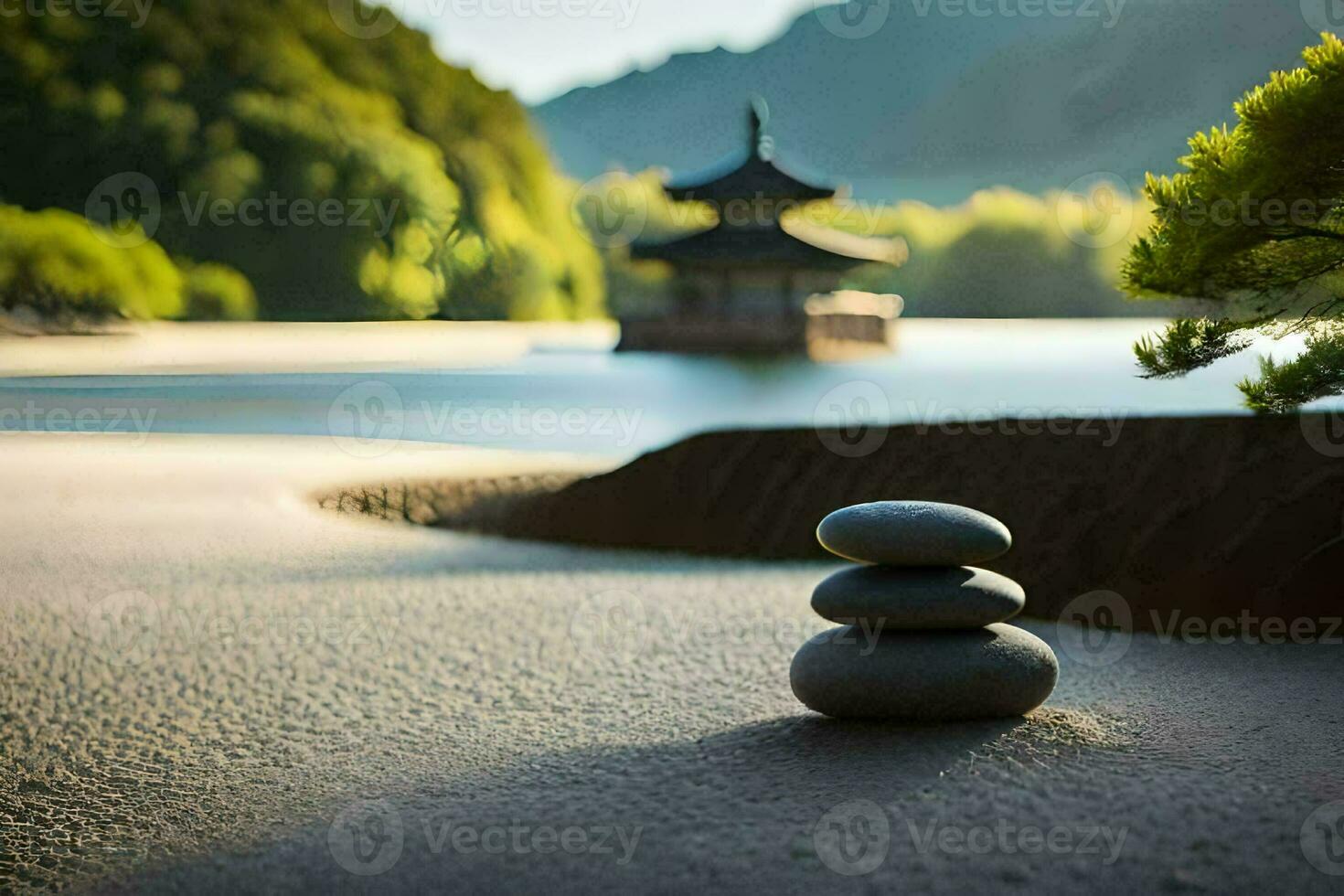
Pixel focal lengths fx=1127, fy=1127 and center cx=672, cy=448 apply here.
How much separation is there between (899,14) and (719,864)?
15.1 metres

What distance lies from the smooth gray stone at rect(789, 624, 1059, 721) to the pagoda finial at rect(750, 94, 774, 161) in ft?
23.6

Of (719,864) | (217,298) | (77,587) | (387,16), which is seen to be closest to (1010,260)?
(387,16)

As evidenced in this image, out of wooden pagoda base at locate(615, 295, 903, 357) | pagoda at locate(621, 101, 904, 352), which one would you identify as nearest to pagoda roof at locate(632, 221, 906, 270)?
pagoda at locate(621, 101, 904, 352)

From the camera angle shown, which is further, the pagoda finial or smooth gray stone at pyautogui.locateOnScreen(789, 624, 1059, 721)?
the pagoda finial

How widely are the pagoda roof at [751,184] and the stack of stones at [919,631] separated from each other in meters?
7.98

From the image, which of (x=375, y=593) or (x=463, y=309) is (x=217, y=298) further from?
(x=375, y=593)

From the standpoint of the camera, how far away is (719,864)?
1.41 m

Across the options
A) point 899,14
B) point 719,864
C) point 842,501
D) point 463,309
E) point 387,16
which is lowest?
point 719,864

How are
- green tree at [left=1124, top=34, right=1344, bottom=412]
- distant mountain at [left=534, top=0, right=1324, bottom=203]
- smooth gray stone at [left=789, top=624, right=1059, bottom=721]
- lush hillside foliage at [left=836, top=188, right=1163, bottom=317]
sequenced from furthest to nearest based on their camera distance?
lush hillside foliage at [left=836, top=188, right=1163, bottom=317] < distant mountain at [left=534, top=0, right=1324, bottom=203] < green tree at [left=1124, top=34, right=1344, bottom=412] < smooth gray stone at [left=789, top=624, right=1059, bottom=721]

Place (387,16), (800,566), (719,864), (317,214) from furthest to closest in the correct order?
(387,16)
(317,214)
(800,566)
(719,864)

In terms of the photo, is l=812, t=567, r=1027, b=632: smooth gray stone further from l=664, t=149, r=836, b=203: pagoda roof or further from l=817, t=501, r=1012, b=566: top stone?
l=664, t=149, r=836, b=203: pagoda roof

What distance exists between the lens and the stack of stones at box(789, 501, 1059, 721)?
190 centimetres

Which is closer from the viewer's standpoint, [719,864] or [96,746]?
[719,864]

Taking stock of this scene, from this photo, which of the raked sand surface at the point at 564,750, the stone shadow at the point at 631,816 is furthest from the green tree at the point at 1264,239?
the stone shadow at the point at 631,816
